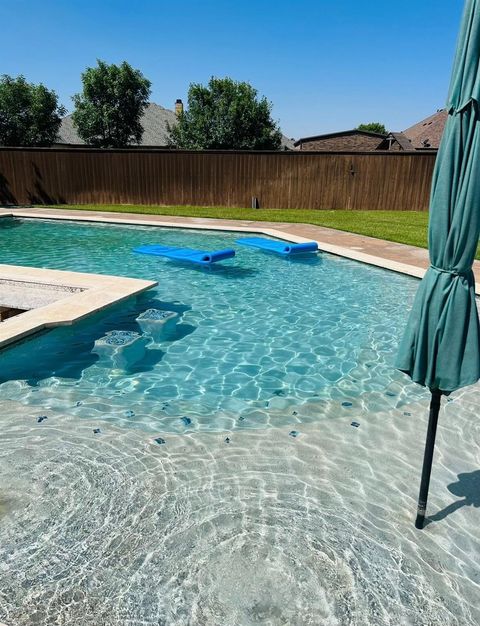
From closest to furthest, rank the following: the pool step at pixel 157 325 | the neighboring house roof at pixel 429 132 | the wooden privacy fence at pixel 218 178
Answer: the pool step at pixel 157 325 < the wooden privacy fence at pixel 218 178 < the neighboring house roof at pixel 429 132

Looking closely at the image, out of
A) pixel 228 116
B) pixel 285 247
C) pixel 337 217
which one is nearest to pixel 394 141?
pixel 228 116

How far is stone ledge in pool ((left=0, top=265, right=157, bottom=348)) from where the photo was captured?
20.3 feet

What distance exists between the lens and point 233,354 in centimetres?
661

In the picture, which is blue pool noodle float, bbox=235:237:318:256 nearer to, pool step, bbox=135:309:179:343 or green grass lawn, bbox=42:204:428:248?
green grass lawn, bbox=42:204:428:248

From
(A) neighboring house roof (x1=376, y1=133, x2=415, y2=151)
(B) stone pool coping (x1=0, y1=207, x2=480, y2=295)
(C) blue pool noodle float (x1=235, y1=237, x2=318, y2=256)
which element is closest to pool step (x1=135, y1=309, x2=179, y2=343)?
(C) blue pool noodle float (x1=235, y1=237, x2=318, y2=256)

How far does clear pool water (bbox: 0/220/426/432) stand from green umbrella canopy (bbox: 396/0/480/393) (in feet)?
7.77

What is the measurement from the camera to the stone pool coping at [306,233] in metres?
11.1

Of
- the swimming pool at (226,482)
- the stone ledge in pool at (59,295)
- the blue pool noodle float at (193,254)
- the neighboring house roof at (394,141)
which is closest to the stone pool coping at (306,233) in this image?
the blue pool noodle float at (193,254)

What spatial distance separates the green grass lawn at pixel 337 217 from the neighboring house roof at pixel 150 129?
2485 centimetres

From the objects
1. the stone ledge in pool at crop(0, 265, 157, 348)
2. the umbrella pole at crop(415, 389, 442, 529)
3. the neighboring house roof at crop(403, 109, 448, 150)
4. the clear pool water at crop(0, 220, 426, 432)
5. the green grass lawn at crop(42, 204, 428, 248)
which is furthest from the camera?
the neighboring house roof at crop(403, 109, 448, 150)

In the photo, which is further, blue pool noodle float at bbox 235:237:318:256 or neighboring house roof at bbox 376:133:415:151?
neighboring house roof at bbox 376:133:415:151

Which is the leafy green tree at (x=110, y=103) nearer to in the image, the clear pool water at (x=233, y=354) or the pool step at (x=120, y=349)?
the clear pool water at (x=233, y=354)

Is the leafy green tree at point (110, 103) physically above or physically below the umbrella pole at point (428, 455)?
above

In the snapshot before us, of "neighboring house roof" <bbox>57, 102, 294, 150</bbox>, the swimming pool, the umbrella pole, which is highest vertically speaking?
"neighboring house roof" <bbox>57, 102, 294, 150</bbox>
